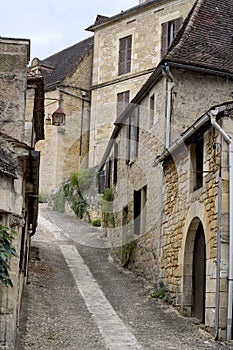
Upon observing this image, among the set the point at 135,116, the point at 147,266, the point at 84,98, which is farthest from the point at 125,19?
the point at 147,266

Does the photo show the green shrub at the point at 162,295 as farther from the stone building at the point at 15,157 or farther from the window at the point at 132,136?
the window at the point at 132,136

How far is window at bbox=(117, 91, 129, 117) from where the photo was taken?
29.5m

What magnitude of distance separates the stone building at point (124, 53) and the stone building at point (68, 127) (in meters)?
1.00

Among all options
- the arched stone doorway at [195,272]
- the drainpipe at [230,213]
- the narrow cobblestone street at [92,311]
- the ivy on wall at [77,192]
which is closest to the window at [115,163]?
the narrow cobblestone street at [92,311]

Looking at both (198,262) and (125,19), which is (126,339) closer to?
(198,262)

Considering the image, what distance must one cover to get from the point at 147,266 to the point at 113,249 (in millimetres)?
4198

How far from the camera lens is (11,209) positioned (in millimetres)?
8484

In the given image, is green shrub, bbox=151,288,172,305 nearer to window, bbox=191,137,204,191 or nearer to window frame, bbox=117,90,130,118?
window, bbox=191,137,204,191

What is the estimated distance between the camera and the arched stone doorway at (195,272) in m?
12.5

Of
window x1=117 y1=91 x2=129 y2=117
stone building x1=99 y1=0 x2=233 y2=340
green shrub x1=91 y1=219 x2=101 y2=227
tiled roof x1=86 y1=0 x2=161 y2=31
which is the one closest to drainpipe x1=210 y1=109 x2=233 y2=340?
stone building x1=99 y1=0 x2=233 y2=340

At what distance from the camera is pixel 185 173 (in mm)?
13406

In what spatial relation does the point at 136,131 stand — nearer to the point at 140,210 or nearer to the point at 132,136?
the point at 132,136

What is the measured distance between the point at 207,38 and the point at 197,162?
518 centimetres

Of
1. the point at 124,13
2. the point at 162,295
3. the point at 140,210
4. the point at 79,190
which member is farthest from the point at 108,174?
the point at 162,295
